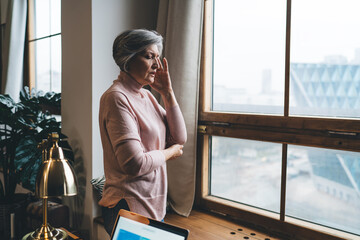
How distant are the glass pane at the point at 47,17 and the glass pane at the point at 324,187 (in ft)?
7.90

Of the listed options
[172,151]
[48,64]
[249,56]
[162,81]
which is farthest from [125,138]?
[48,64]

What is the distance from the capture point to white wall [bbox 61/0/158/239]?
195cm

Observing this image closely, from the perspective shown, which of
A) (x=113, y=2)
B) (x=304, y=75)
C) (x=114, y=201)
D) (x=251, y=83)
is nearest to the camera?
(x=114, y=201)

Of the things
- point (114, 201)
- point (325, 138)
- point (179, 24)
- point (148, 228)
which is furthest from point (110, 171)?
point (179, 24)

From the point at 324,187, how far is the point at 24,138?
1.82 m

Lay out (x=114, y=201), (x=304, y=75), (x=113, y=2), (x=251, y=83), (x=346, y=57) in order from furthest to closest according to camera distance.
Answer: (x=113, y=2), (x=251, y=83), (x=304, y=75), (x=346, y=57), (x=114, y=201)

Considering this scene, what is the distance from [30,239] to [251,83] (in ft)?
4.47

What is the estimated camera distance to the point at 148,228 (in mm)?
870

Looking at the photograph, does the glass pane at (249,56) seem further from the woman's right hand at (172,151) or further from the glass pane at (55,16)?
the glass pane at (55,16)

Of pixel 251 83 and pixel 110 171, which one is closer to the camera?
pixel 110 171

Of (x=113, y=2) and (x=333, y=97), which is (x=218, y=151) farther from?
(x=113, y=2)

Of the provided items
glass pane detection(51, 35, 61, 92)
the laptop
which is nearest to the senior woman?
the laptop

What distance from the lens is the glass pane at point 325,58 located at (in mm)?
1446

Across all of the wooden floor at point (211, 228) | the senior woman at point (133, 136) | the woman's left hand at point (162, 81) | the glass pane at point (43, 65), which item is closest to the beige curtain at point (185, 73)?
the wooden floor at point (211, 228)
